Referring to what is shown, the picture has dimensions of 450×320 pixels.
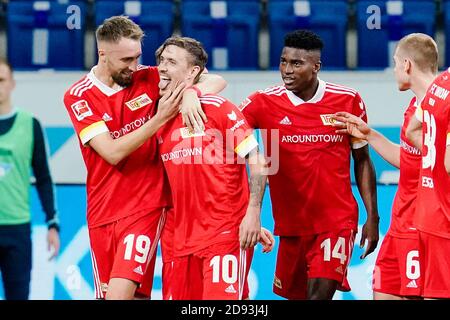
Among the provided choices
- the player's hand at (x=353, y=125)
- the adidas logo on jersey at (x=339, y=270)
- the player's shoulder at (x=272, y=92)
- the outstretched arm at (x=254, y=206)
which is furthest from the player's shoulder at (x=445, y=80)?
the adidas logo on jersey at (x=339, y=270)

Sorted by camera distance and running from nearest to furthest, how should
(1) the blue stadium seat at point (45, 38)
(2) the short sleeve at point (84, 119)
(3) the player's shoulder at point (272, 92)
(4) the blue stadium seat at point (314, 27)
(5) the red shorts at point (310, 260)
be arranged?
(2) the short sleeve at point (84, 119), (5) the red shorts at point (310, 260), (3) the player's shoulder at point (272, 92), (1) the blue stadium seat at point (45, 38), (4) the blue stadium seat at point (314, 27)

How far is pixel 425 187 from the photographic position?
599 centimetres

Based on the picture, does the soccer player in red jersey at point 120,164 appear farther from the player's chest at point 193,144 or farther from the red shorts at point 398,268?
the red shorts at point 398,268

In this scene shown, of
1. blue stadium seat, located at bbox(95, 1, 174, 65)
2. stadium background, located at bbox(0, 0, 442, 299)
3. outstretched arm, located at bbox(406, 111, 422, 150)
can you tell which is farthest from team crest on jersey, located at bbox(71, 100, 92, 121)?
blue stadium seat, located at bbox(95, 1, 174, 65)

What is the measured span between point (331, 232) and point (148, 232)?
1.14 m

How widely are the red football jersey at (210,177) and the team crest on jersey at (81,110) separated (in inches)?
22.7

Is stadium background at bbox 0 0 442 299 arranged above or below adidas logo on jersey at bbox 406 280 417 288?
above

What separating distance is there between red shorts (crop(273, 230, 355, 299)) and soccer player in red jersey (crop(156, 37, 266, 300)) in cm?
83

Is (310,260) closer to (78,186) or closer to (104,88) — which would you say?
(104,88)

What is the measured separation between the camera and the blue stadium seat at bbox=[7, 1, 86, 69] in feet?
30.6

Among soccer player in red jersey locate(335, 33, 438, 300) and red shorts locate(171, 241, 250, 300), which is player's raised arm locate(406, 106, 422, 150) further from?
red shorts locate(171, 241, 250, 300)

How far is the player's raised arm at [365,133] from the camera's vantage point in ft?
21.8

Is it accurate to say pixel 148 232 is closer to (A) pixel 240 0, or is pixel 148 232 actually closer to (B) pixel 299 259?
(B) pixel 299 259

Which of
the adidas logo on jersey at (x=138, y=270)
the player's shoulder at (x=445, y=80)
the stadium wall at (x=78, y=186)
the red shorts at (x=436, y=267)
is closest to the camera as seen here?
the player's shoulder at (x=445, y=80)
